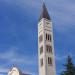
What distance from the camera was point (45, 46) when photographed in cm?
7475

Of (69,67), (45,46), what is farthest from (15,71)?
(69,67)

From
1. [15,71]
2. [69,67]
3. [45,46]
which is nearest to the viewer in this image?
[69,67]

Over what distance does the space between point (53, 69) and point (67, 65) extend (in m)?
39.8

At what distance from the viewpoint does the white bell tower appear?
72.9m

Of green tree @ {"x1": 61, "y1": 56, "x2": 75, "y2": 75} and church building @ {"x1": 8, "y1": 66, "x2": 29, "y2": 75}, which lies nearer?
green tree @ {"x1": 61, "y1": 56, "x2": 75, "y2": 75}

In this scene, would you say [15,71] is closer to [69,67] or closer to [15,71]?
[15,71]

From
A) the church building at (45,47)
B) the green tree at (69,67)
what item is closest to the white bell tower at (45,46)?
the church building at (45,47)

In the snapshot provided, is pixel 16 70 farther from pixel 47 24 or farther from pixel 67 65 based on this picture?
pixel 67 65

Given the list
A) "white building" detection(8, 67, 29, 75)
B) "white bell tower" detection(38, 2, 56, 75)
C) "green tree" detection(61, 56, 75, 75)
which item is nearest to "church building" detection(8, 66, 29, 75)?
"white building" detection(8, 67, 29, 75)

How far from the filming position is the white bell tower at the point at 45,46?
72912mm

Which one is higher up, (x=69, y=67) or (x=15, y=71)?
(x=15, y=71)

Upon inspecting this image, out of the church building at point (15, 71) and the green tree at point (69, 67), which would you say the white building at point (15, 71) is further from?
the green tree at point (69, 67)

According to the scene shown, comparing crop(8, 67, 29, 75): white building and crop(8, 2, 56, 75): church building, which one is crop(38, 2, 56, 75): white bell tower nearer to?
crop(8, 2, 56, 75): church building

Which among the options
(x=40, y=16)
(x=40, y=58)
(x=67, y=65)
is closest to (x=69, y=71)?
(x=67, y=65)
